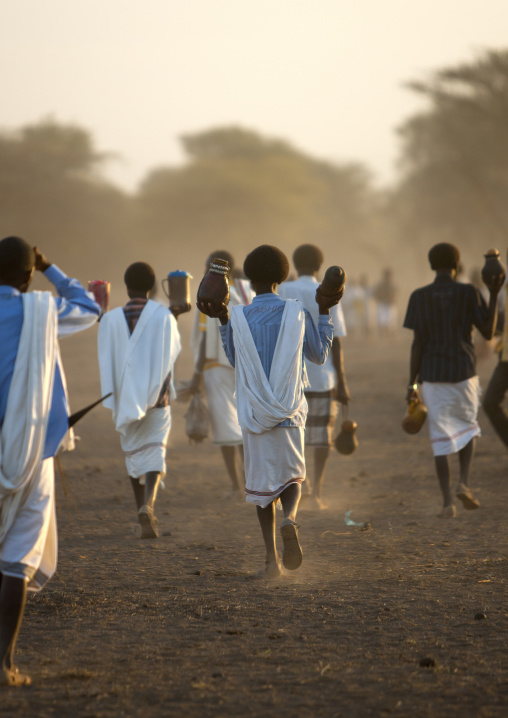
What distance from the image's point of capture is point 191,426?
28.8ft

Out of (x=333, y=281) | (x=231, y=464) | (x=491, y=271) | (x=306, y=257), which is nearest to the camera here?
(x=333, y=281)

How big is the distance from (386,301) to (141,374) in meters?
24.9

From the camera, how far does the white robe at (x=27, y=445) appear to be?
14.0ft

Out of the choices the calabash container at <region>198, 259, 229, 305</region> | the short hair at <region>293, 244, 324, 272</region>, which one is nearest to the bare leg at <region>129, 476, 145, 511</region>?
the short hair at <region>293, 244, 324, 272</region>

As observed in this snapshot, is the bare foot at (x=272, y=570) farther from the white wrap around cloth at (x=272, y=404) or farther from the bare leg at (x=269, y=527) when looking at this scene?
the white wrap around cloth at (x=272, y=404)

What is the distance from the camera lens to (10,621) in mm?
4195

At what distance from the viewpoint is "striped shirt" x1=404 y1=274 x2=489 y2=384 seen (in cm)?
768

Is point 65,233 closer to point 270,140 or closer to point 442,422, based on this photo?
point 270,140

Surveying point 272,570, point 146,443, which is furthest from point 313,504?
point 272,570

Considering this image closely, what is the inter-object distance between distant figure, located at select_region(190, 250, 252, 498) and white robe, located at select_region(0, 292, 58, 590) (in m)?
4.59

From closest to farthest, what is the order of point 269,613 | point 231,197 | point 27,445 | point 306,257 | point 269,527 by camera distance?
point 27,445, point 269,613, point 269,527, point 306,257, point 231,197

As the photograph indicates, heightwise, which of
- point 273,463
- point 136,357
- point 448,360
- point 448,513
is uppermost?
point 136,357

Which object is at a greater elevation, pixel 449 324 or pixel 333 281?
pixel 333 281

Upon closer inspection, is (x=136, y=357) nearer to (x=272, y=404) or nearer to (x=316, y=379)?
(x=316, y=379)
